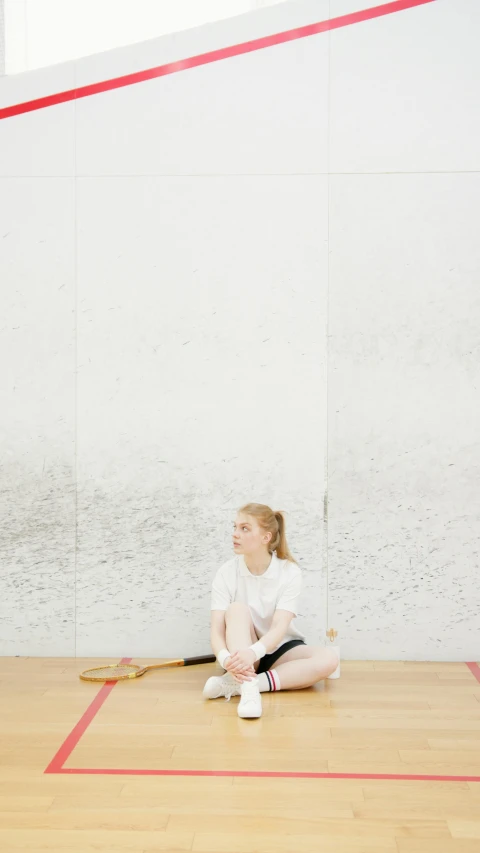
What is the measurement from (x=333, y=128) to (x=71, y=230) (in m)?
1.17

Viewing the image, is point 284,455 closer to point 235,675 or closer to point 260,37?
point 235,675

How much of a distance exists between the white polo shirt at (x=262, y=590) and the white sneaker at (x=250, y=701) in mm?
382

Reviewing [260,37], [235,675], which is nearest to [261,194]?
[260,37]

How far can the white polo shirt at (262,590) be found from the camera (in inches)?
131

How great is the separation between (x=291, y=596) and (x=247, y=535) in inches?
10.9

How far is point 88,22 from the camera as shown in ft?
12.4

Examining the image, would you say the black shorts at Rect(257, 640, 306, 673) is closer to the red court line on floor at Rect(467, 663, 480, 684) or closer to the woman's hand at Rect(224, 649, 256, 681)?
the woman's hand at Rect(224, 649, 256, 681)

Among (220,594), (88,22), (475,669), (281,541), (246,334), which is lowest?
(475,669)

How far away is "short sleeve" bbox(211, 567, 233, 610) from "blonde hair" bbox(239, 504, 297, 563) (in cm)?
22

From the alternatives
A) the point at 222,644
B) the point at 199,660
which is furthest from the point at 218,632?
the point at 199,660

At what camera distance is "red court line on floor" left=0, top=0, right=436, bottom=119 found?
3.67m

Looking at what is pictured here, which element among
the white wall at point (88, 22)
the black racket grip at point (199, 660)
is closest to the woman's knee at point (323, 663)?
the black racket grip at point (199, 660)

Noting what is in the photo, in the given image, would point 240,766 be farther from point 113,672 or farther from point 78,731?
point 113,672

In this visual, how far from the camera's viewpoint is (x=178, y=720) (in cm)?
286
